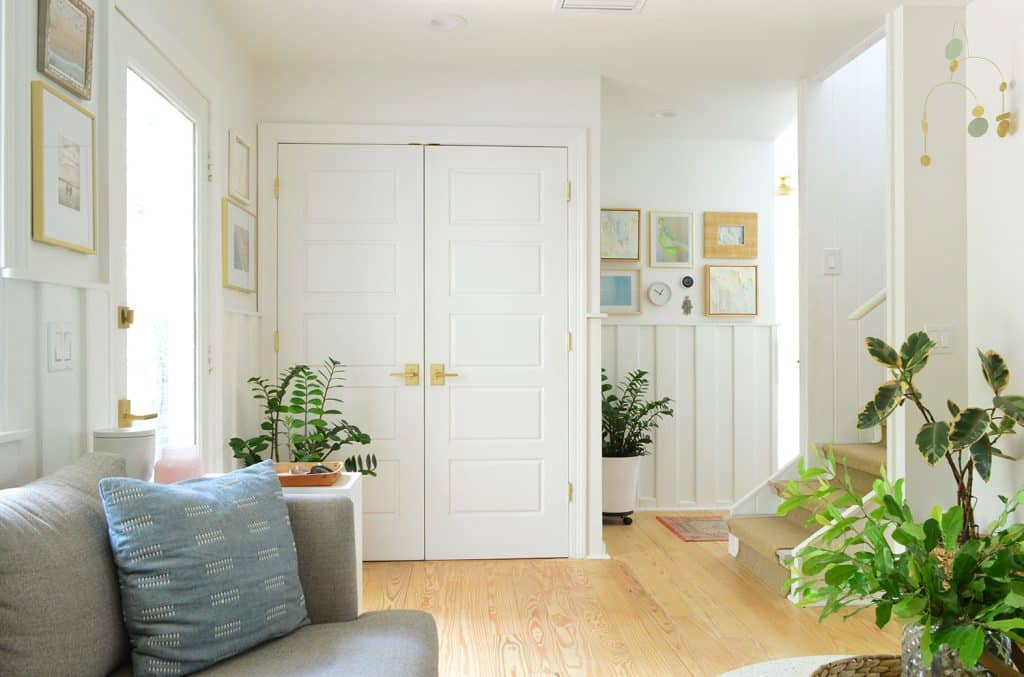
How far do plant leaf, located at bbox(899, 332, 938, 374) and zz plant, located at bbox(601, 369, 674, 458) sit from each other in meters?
1.99

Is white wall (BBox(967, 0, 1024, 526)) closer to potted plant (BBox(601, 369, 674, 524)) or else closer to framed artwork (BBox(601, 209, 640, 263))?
potted plant (BBox(601, 369, 674, 524))

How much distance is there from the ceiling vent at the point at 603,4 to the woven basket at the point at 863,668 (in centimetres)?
260

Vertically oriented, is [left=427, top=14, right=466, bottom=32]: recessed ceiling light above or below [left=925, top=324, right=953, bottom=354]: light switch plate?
above

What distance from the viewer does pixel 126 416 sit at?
2320 mm

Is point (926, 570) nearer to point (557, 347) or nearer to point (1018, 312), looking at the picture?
point (1018, 312)

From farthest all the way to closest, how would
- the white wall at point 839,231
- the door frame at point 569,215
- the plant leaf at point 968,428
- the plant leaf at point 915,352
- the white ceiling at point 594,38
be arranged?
the white wall at point 839,231, the door frame at point 569,215, the white ceiling at point 594,38, the plant leaf at point 915,352, the plant leaf at point 968,428

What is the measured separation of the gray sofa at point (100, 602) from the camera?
Answer: 4.16 ft

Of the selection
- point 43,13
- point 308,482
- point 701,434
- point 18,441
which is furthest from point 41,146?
point 701,434

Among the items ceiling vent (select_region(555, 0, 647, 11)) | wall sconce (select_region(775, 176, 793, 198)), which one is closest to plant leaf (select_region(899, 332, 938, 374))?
ceiling vent (select_region(555, 0, 647, 11))

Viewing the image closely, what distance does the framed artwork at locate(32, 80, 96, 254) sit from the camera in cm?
185

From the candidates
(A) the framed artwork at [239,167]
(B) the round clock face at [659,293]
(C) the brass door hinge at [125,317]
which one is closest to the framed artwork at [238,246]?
(A) the framed artwork at [239,167]

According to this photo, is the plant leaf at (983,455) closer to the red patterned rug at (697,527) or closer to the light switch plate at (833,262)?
the light switch plate at (833,262)

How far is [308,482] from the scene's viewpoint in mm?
2596

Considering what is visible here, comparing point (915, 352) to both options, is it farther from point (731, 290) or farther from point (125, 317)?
point (125, 317)
